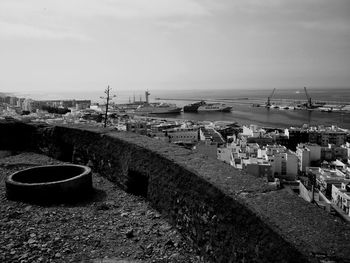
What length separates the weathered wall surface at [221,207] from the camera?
1.48m

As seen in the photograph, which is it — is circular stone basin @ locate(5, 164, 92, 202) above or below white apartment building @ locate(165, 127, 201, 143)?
above

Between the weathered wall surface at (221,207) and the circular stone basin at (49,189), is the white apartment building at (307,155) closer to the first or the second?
the weathered wall surface at (221,207)

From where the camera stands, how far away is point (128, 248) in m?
2.23

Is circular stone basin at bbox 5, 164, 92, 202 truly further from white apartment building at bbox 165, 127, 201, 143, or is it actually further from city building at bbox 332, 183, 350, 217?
white apartment building at bbox 165, 127, 201, 143

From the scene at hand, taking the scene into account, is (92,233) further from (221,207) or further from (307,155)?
(307,155)

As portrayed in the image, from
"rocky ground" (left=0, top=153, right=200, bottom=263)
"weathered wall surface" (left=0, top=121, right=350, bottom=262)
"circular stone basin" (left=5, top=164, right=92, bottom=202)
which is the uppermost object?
"weathered wall surface" (left=0, top=121, right=350, bottom=262)

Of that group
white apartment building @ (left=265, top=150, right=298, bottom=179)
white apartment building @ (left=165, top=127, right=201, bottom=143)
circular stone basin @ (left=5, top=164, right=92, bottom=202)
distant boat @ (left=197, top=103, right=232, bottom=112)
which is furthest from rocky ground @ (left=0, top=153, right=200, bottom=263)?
distant boat @ (left=197, top=103, right=232, bottom=112)

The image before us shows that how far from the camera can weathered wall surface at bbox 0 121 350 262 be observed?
1484mm

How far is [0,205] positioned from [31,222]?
0.56 metres

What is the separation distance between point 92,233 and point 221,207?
3.51ft

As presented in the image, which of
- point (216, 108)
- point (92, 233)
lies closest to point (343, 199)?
point (92, 233)

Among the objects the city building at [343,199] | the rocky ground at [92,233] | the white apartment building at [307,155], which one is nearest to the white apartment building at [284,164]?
the white apartment building at [307,155]

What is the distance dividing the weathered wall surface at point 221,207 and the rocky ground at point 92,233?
0.43ft

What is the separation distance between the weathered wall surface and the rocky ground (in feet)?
0.43
